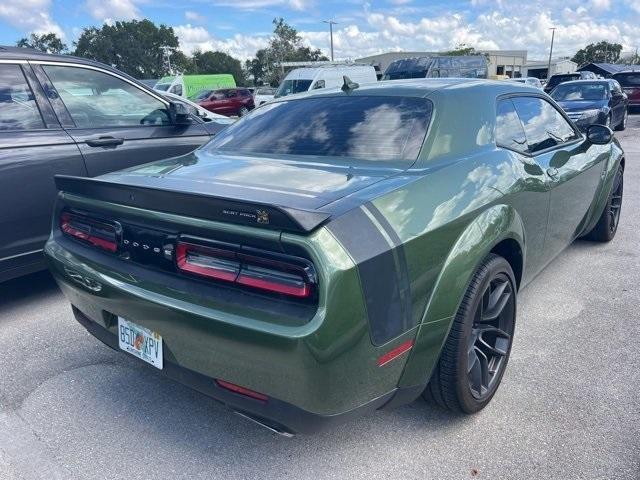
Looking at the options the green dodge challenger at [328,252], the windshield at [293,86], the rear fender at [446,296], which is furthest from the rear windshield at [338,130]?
the windshield at [293,86]

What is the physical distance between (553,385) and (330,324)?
1.61 meters

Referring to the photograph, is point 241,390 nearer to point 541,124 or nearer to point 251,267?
point 251,267

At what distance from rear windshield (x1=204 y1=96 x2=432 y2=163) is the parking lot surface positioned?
1255 mm

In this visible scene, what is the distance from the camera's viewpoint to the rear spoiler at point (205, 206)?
1.67 m

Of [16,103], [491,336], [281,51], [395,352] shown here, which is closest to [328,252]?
[395,352]

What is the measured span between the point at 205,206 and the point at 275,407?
747 mm

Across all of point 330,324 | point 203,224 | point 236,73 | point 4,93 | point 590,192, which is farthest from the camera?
point 236,73

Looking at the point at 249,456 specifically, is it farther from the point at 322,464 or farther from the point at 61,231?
the point at 61,231

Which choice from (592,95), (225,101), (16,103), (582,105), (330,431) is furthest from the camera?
(225,101)

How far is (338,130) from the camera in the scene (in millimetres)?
2729

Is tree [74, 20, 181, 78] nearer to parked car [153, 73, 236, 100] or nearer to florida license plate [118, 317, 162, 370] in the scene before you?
parked car [153, 73, 236, 100]

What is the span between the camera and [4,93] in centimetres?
355

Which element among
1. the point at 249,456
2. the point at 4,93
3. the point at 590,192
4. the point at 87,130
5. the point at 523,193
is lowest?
the point at 249,456

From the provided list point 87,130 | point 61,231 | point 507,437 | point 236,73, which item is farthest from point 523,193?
point 236,73
